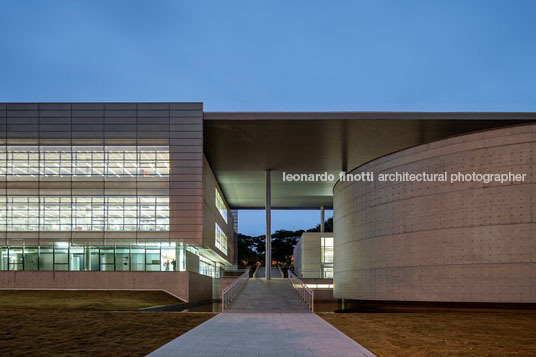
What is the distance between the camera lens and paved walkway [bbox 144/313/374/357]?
909cm

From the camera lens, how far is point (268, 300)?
23891 mm

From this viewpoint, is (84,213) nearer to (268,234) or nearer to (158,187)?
(158,187)

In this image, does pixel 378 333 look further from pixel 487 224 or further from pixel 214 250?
pixel 214 250

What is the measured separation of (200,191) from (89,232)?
749cm

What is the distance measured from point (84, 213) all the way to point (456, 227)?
22.4 metres

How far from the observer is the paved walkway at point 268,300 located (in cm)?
2102

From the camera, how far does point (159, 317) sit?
50.8ft

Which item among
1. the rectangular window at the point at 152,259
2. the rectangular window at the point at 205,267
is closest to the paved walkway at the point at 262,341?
the rectangular window at the point at 152,259

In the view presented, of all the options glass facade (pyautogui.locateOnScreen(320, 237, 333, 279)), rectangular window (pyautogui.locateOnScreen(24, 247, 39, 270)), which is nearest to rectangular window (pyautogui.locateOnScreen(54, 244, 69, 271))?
rectangular window (pyautogui.locateOnScreen(24, 247, 39, 270))

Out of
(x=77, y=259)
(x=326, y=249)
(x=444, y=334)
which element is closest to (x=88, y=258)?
(x=77, y=259)

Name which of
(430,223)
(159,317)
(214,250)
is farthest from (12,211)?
(430,223)

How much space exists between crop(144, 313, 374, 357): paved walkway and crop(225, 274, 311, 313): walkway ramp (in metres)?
6.60

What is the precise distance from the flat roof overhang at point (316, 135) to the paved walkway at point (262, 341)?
58.2ft

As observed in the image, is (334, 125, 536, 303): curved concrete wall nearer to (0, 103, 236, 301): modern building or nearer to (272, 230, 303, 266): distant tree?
A: (0, 103, 236, 301): modern building
